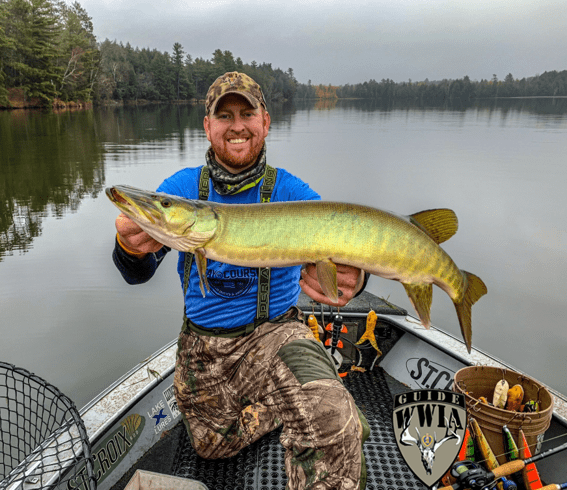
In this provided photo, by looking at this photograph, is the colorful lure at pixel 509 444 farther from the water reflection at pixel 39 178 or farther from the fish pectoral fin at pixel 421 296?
the water reflection at pixel 39 178

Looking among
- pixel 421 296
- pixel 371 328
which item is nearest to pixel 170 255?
pixel 371 328

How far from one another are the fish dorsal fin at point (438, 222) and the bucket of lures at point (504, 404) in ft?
3.65

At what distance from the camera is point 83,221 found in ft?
32.6

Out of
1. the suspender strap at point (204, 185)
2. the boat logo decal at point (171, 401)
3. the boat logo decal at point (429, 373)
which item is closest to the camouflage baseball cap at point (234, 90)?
the suspender strap at point (204, 185)

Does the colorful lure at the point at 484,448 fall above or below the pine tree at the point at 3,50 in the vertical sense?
below

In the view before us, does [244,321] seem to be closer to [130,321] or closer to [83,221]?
[130,321]

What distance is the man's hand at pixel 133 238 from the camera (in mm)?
1757

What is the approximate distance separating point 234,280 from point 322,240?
30.3 inches

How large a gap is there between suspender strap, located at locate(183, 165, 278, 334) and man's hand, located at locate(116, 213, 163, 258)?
0.36 meters

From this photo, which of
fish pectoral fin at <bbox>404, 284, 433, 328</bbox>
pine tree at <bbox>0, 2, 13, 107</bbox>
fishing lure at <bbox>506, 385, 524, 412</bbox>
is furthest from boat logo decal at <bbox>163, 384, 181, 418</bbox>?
pine tree at <bbox>0, 2, 13, 107</bbox>

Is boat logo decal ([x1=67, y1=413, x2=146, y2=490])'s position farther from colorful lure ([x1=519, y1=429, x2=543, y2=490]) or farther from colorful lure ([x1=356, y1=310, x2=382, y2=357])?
colorful lure ([x1=519, y1=429, x2=543, y2=490])

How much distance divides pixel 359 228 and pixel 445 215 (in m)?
0.44

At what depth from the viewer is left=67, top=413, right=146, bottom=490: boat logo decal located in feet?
6.81

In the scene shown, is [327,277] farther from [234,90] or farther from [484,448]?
[484,448]
